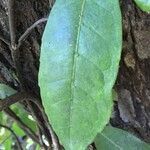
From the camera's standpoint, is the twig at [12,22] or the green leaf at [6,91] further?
the green leaf at [6,91]

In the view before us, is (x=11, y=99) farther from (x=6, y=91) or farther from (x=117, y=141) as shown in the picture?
(x=117, y=141)

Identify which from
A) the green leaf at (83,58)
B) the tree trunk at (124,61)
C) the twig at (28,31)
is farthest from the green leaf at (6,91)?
the green leaf at (83,58)

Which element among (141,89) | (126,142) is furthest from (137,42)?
(126,142)

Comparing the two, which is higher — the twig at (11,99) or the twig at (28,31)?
the twig at (28,31)

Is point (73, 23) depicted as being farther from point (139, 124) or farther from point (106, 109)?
point (139, 124)

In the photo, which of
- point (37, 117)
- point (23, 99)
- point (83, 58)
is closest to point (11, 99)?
point (23, 99)

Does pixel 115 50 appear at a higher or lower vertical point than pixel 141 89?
higher

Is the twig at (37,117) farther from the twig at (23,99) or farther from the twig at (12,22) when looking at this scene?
the twig at (12,22)
